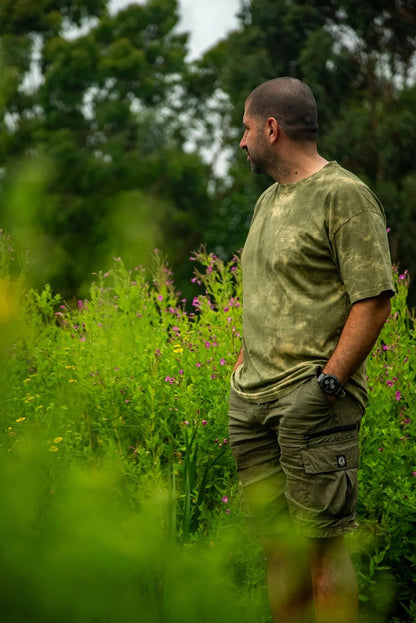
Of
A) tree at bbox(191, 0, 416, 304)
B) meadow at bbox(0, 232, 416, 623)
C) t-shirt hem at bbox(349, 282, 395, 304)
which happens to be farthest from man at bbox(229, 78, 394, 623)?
tree at bbox(191, 0, 416, 304)

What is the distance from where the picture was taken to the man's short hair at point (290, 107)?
2488 mm

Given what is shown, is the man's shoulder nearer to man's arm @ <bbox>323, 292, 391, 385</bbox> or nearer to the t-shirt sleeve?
the t-shirt sleeve

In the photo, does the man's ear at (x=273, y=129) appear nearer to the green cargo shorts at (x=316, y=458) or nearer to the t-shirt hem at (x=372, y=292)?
the t-shirt hem at (x=372, y=292)

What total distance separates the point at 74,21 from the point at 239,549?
26482 millimetres

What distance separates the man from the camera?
2299mm

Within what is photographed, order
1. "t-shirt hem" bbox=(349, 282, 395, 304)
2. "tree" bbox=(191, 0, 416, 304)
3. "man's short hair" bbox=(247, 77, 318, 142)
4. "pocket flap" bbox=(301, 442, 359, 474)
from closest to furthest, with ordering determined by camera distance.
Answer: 1. "t-shirt hem" bbox=(349, 282, 395, 304)
2. "pocket flap" bbox=(301, 442, 359, 474)
3. "man's short hair" bbox=(247, 77, 318, 142)
4. "tree" bbox=(191, 0, 416, 304)

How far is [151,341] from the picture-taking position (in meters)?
4.34

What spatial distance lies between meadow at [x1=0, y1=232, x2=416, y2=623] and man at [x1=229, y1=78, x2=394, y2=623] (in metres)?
0.23

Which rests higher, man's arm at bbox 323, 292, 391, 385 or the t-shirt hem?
the t-shirt hem

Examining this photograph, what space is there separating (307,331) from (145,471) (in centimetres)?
150

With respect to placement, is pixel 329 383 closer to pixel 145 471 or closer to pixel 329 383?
pixel 329 383

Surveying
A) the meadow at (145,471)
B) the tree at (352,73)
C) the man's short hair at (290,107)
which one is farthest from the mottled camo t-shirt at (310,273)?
the tree at (352,73)

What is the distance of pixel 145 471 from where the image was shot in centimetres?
361

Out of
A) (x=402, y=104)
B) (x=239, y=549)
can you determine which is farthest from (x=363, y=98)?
(x=239, y=549)
